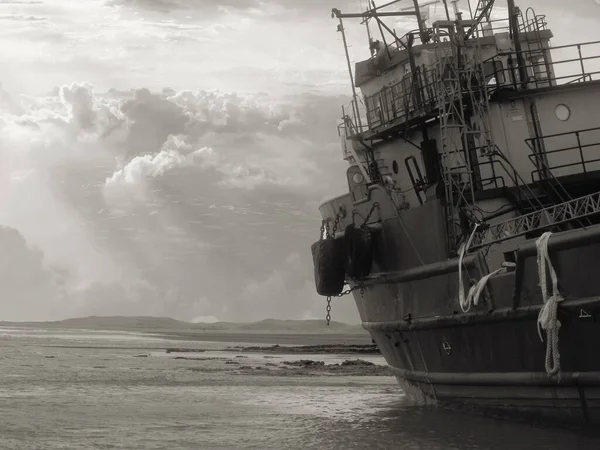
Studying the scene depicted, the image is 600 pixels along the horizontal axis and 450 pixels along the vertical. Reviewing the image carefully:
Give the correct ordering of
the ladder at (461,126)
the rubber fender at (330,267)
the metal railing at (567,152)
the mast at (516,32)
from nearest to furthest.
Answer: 1. the ladder at (461,126)
2. the metal railing at (567,152)
3. the mast at (516,32)
4. the rubber fender at (330,267)

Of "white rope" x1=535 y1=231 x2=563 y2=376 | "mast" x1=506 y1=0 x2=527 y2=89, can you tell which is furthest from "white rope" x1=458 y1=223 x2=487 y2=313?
"mast" x1=506 y1=0 x2=527 y2=89

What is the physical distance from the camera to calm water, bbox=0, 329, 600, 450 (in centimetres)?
1019

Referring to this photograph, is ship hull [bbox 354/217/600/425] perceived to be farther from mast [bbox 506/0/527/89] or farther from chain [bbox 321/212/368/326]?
mast [bbox 506/0/527/89]

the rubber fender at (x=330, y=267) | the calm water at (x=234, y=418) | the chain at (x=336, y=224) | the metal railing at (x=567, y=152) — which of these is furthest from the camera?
the chain at (x=336, y=224)

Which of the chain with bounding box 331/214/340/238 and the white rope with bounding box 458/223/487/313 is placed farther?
the chain with bounding box 331/214/340/238

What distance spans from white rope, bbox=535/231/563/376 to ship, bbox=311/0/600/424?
0.06 ft

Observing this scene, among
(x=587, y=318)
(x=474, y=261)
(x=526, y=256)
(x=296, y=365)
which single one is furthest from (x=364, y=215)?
(x=296, y=365)

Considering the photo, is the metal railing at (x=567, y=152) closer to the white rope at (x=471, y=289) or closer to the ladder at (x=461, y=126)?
the ladder at (x=461, y=126)

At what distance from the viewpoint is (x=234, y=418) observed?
1288 centimetres

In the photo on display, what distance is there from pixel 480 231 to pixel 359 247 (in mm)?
2623

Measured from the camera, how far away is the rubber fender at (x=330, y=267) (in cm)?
1432

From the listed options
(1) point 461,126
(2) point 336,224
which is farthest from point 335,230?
(1) point 461,126

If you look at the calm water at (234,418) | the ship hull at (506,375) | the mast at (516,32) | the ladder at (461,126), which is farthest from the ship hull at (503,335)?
the mast at (516,32)

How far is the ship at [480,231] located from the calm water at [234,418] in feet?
2.37
